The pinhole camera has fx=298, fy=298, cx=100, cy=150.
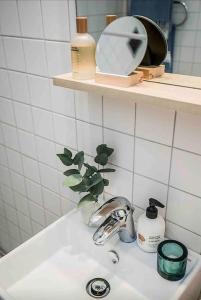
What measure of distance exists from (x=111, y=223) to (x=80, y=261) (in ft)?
0.72

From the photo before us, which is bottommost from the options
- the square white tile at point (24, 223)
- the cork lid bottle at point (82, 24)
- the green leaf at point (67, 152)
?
the square white tile at point (24, 223)

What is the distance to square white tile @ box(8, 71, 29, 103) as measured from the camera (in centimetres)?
121

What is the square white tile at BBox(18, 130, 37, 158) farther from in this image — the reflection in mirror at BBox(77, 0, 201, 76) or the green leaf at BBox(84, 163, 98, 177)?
the reflection in mirror at BBox(77, 0, 201, 76)

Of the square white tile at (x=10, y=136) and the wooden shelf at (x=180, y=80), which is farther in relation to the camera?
the square white tile at (x=10, y=136)

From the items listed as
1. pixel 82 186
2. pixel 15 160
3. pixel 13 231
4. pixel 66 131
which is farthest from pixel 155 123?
pixel 13 231

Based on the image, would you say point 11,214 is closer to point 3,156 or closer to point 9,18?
point 3,156

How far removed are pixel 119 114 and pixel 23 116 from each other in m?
0.54

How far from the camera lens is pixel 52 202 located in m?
1.39

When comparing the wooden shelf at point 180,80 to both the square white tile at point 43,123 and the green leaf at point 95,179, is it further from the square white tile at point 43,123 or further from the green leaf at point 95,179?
the square white tile at point 43,123

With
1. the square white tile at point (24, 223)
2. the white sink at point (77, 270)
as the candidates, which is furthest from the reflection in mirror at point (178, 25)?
the square white tile at point (24, 223)

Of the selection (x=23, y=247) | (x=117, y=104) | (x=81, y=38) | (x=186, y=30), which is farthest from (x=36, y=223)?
(x=186, y=30)

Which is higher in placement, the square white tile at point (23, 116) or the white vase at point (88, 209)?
the square white tile at point (23, 116)

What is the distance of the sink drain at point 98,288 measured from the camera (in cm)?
91

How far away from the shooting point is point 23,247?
98 cm
